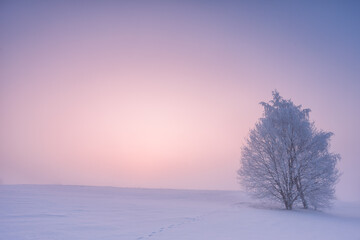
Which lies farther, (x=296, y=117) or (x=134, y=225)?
(x=296, y=117)

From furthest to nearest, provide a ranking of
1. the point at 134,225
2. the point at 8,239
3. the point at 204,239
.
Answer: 1. the point at 134,225
2. the point at 204,239
3. the point at 8,239

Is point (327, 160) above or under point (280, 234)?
above

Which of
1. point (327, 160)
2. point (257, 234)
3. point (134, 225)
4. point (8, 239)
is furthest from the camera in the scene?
point (327, 160)

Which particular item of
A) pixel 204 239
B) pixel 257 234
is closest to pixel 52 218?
pixel 204 239

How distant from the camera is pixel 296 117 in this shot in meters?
22.2

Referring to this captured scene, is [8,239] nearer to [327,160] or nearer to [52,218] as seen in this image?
[52,218]

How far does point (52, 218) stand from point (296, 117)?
1952 centimetres

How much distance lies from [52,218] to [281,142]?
57.8 feet

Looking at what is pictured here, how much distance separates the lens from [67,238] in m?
8.77

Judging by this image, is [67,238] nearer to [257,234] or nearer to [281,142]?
[257,234]

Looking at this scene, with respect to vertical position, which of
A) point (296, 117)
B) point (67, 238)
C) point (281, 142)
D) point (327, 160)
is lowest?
point (67, 238)

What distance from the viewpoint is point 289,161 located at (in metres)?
21.5

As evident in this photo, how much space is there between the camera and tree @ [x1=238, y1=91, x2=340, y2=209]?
69.7 ft

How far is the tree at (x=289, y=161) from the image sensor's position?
21234mm
